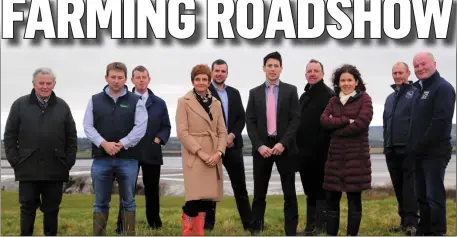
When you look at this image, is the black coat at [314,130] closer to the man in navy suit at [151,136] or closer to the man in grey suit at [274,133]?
the man in grey suit at [274,133]

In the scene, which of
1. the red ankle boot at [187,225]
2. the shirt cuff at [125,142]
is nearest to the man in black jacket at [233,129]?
the red ankle boot at [187,225]

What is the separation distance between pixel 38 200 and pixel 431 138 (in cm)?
430

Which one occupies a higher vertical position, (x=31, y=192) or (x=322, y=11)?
(x=322, y=11)

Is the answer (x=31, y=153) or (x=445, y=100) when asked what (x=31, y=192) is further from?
(x=445, y=100)

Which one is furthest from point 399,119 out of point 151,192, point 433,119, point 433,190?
point 151,192

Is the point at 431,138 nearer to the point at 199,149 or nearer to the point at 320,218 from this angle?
the point at 320,218

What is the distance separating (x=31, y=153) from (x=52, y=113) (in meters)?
0.49

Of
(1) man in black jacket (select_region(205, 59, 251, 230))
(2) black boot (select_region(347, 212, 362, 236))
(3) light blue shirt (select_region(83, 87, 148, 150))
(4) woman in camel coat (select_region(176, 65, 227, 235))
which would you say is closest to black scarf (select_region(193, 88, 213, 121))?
(4) woman in camel coat (select_region(176, 65, 227, 235))

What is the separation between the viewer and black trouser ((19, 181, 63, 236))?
6133 mm

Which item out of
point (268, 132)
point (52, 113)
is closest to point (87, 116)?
point (52, 113)

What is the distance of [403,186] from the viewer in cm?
722

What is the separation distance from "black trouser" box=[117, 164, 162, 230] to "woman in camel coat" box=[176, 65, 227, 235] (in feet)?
4.45

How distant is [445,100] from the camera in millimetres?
6012

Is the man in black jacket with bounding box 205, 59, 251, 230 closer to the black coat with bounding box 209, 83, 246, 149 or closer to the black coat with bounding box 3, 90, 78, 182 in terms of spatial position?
→ the black coat with bounding box 209, 83, 246, 149
